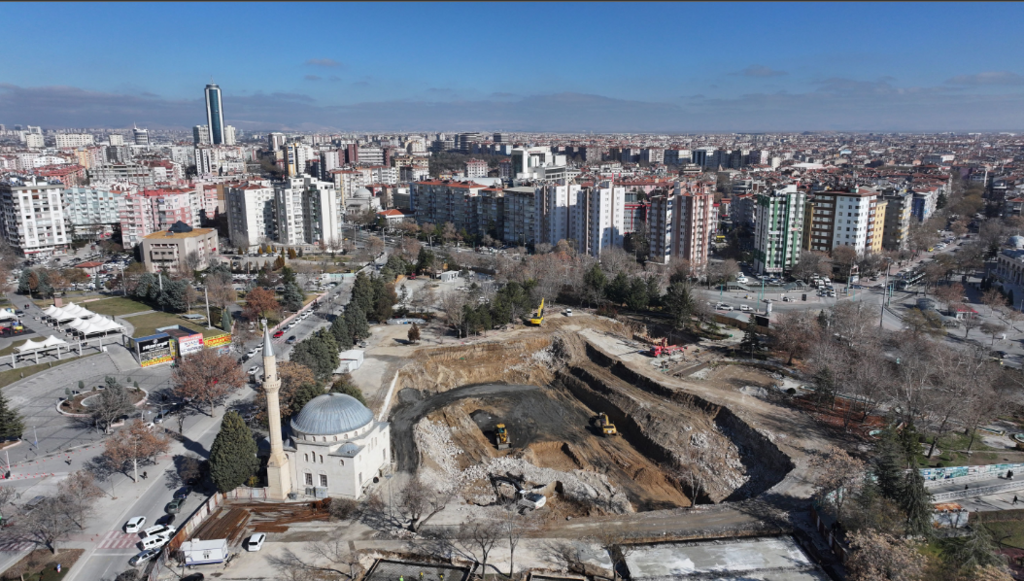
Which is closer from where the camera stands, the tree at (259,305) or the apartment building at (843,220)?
the tree at (259,305)

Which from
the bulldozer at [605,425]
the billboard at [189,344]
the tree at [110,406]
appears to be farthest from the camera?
the billboard at [189,344]

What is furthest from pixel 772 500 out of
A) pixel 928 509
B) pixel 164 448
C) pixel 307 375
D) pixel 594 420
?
pixel 164 448

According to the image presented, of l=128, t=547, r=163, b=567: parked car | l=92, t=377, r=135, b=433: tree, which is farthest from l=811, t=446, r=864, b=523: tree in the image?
l=92, t=377, r=135, b=433: tree

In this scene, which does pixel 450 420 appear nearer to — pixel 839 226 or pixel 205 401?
pixel 205 401

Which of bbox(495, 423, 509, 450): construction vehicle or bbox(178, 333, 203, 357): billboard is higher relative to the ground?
bbox(178, 333, 203, 357): billboard

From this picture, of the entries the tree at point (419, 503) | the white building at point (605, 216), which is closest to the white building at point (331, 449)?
the tree at point (419, 503)

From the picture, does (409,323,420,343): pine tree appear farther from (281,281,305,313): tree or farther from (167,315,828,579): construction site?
(281,281,305,313): tree

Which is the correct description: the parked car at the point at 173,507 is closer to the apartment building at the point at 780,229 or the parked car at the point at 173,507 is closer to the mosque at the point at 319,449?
the mosque at the point at 319,449
